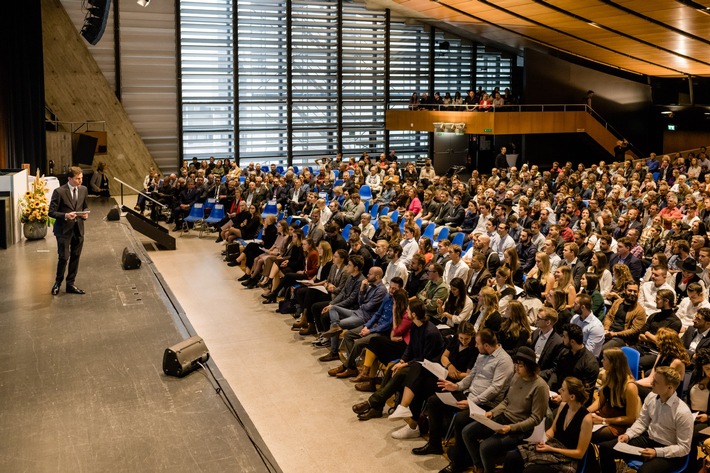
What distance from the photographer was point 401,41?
915 inches

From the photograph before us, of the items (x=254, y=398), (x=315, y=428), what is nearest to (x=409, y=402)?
(x=315, y=428)

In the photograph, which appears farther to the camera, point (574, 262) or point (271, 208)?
point (271, 208)

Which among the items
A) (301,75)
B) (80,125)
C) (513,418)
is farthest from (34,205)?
(301,75)

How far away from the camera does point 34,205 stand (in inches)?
388

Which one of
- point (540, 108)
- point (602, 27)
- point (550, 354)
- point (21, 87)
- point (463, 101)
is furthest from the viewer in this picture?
point (463, 101)

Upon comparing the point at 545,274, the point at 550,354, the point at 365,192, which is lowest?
the point at 550,354

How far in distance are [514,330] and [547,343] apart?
299 millimetres

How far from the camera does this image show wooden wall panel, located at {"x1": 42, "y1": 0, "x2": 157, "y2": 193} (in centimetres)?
1905

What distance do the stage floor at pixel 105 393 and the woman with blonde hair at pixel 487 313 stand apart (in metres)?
2.26

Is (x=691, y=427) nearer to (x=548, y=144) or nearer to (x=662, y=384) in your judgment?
(x=662, y=384)

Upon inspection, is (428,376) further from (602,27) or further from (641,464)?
(602,27)

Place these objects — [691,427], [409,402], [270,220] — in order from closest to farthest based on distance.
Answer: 1. [691,427]
2. [409,402]
3. [270,220]

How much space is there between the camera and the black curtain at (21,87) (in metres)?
13.2

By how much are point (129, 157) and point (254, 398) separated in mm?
14806
